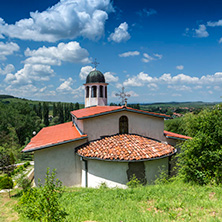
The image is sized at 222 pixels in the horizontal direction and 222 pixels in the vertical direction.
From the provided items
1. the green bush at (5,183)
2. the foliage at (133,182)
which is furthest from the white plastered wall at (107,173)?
the green bush at (5,183)

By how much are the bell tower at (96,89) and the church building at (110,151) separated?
6.77 metres

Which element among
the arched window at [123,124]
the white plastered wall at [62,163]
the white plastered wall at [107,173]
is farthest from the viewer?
the arched window at [123,124]

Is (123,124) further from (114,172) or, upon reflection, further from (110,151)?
(114,172)

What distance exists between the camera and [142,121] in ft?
45.5

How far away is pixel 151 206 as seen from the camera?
6531mm

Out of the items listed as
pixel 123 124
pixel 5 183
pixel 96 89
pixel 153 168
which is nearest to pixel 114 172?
pixel 153 168

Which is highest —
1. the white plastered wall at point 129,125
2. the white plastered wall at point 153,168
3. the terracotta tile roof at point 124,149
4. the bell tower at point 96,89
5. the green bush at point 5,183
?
the bell tower at point 96,89

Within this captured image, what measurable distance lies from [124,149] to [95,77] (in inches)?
415

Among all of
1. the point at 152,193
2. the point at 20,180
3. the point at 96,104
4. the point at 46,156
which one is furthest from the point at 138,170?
the point at 96,104

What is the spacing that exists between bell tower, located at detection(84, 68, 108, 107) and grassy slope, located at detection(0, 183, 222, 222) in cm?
1259

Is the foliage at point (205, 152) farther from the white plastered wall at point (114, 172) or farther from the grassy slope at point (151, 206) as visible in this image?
the white plastered wall at point (114, 172)

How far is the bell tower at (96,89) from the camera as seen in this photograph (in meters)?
19.8

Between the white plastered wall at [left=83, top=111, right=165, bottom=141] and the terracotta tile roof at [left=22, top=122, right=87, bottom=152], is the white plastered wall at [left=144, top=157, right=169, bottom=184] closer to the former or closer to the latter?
the white plastered wall at [left=83, top=111, right=165, bottom=141]

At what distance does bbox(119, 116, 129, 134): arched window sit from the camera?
1366cm
